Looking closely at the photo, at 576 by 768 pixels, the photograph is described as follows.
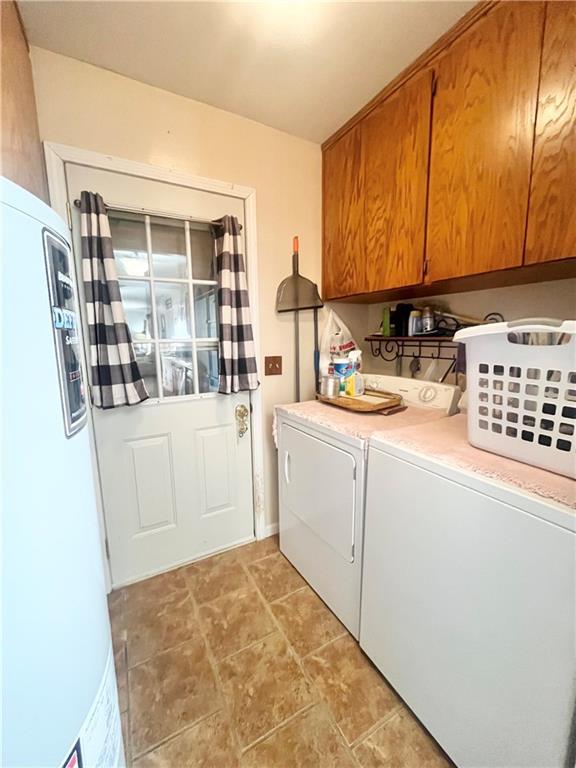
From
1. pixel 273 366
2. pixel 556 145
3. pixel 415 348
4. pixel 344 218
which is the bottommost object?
pixel 273 366

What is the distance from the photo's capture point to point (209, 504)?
1871 millimetres

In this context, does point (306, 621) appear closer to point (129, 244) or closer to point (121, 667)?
point (121, 667)

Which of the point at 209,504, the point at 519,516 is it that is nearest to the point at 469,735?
the point at 519,516

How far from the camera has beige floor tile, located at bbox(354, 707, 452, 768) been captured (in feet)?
3.19

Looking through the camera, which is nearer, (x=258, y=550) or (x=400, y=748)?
(x=400, y=748)

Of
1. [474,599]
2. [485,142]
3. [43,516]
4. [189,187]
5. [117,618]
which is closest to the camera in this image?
[43,516]

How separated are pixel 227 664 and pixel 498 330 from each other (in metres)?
1.62

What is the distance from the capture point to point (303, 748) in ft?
3.31

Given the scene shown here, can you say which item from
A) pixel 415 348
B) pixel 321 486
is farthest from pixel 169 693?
pixel 415 348

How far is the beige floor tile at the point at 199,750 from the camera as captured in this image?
3.20 ft

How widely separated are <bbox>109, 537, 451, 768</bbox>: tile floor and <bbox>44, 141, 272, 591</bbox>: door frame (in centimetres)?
43

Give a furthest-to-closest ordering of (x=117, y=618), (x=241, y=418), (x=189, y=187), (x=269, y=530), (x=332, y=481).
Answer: (x=269, y=530)
(x=241, y=418)
(x=189, y=187)
(x=117, y=618)
(x=332, y=481)

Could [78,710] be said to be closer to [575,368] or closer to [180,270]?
[575,368]

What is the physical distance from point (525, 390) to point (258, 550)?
1747mm
